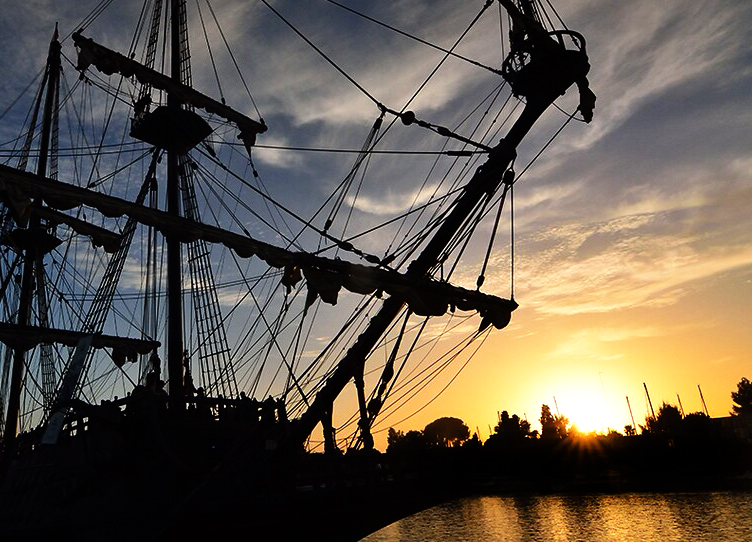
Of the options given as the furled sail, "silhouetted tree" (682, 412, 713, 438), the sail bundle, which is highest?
the furled sail

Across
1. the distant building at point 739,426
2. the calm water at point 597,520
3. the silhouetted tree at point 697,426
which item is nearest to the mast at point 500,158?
the calm water at point 597,520

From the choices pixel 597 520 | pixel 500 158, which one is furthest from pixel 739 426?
pixel 500 158

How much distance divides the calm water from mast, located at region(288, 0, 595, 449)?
1956cm

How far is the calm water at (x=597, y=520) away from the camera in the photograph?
24.5 metres

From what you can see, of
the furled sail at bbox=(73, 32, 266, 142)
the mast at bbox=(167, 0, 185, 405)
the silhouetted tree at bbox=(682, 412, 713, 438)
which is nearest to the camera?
the mast at bbox=(167, 0, 185, 405)

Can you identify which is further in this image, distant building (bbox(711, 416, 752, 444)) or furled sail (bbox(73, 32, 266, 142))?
distant building (bbox(711, 416, 752, 444))

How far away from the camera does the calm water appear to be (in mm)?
24484

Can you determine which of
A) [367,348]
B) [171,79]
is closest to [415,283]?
[367,348]

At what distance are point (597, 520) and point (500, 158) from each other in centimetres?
2575

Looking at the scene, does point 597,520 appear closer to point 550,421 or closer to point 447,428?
point 550,421

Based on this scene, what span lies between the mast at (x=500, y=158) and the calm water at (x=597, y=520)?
1956 cm

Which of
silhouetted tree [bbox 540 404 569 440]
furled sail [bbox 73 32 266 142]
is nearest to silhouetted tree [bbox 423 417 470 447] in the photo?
silhouetted tree [bbox 540 404 569 440]

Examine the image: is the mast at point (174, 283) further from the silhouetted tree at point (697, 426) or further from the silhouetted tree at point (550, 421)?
the silhouetted tree at point (550, 421)

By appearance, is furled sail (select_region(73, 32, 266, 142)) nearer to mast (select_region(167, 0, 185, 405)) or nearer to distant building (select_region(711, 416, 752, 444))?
mast (select_region(167, 0, 185, 405))
